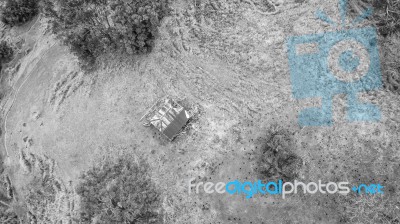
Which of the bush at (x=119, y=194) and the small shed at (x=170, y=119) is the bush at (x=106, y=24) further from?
the bush at (x=119, y=194)

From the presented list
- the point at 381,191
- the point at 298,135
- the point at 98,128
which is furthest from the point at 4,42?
the point at 381,191

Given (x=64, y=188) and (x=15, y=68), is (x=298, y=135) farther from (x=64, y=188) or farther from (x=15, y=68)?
(x=15, y=68)

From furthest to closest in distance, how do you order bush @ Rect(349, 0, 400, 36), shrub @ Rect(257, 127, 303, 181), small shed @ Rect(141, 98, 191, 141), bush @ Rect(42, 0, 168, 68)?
bush @ Rect(42, 0, 168, 68) < small shed @ Rect(141, 98, 191, 141) < bush @ Rect(349, 0, 400, 36) < shrub @ Rect(257, 127, 303, 181)

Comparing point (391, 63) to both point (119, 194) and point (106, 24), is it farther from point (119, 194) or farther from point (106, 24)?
point (106, 24)

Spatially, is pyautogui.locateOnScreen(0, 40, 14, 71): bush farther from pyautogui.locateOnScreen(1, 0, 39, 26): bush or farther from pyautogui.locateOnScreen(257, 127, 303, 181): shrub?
pyautogui.locateOnScreen(257, 127, 303, 181): shrub

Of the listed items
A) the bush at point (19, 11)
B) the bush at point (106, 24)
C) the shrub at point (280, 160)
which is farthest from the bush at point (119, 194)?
the bush at point (19, 11)

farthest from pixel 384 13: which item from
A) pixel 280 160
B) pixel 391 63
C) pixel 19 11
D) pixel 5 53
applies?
pixel 5 53

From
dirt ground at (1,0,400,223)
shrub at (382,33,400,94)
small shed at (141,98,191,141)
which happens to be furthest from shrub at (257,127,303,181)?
shrub at (382,33,400,94)
